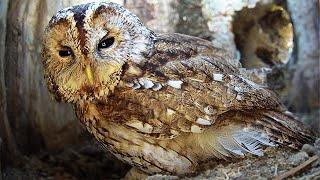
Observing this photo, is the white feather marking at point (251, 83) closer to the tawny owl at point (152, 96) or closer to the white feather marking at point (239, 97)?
the tawny owl at point (152, 96)

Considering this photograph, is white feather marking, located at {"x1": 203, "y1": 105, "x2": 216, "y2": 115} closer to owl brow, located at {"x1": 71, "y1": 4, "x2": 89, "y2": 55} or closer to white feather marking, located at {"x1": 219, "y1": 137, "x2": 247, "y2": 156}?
white feather marking, located at {"x1": 219, "y1": 137, "x2": 247, "y2": 156}

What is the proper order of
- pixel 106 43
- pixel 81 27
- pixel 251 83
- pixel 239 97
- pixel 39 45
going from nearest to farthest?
1. pixel 81 27
2. pixel 106 43
3. pixel 239 97
4. pixel 251 83
5. pixel 39 45

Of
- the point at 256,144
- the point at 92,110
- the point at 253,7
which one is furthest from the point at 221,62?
the point at 253,7

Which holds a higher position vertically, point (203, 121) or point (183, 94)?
point (183, 94)

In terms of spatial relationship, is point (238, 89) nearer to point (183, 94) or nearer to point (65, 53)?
point (183, 94)

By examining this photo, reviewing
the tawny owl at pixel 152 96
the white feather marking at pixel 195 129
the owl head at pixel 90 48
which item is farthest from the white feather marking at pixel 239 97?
the owl head at pixel 90 48

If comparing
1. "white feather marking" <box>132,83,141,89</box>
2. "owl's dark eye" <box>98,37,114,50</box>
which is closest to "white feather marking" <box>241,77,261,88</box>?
"white feather marking" <box>132,83,141,89</box>

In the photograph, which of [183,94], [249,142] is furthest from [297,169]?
[183,94]
